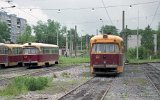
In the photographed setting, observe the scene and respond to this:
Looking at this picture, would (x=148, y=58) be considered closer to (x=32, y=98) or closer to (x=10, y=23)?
(x=32, y=98)

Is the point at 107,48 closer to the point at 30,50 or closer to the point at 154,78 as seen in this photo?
the point at 154,78

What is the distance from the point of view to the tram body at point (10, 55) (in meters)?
41.5

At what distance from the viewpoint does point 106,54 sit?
96.0ft

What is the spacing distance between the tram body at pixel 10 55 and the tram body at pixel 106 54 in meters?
14.4

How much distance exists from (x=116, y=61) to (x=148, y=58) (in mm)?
46611

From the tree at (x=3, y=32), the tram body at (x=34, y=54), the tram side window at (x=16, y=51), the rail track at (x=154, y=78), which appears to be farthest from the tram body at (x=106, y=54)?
the tree at (x=3, y=32)

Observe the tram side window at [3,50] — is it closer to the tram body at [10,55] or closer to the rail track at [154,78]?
the tram body at [10,55]

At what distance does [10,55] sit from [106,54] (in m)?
17.3

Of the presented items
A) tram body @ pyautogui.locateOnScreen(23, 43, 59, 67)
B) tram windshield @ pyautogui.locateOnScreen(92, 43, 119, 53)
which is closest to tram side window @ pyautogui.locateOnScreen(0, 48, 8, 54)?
tram body @ pyautogui.locateOnScreen(23, 43, 59, 67)

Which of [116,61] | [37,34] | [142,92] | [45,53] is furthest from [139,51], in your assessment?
[37,34]

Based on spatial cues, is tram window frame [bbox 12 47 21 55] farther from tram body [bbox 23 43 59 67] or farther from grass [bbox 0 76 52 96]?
grass [bbox 0 76 52 96]

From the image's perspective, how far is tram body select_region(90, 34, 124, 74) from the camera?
2912 cm

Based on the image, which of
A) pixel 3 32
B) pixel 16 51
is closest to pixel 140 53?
pixel 16 51

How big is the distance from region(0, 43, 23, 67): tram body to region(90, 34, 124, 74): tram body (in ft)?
47.2
